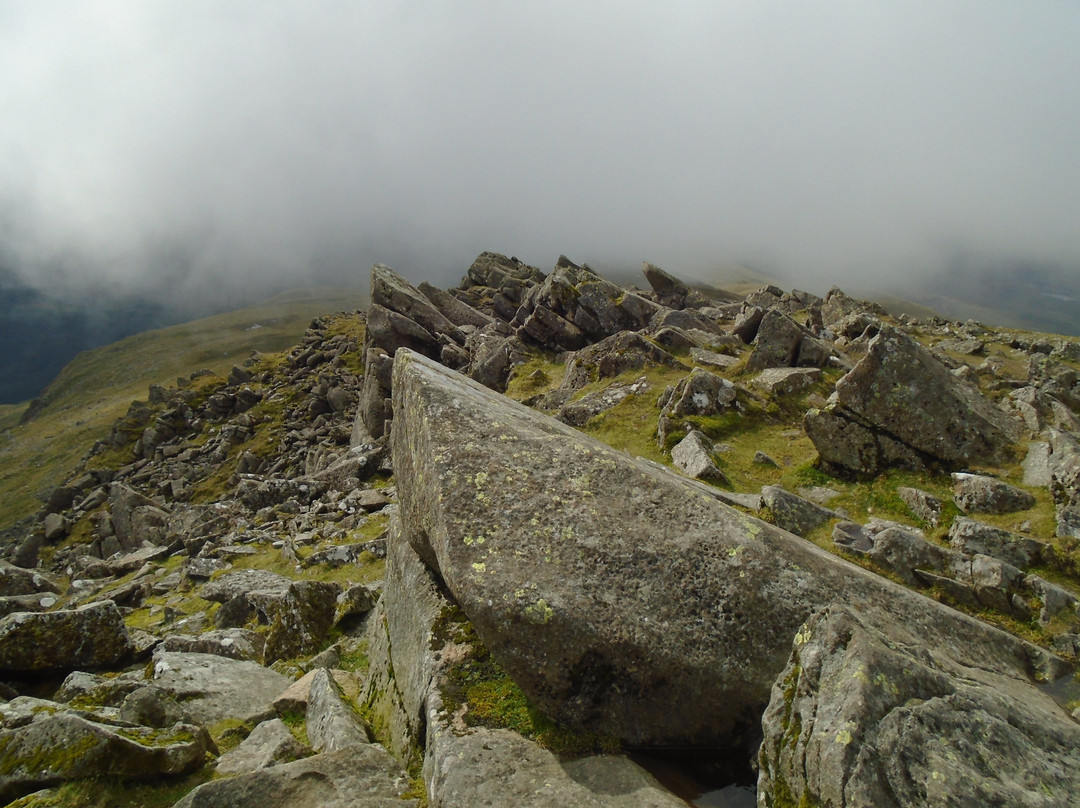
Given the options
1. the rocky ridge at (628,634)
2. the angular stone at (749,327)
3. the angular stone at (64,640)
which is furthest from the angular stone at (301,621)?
the angular stone at (749,327)

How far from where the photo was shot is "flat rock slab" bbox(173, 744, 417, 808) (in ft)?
23.9

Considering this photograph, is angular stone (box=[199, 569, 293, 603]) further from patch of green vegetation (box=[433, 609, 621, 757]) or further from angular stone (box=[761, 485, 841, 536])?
angular stone (box=[761, 485, 841, 536])

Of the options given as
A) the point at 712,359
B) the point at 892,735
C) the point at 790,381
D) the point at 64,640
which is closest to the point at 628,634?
the point at 892,735

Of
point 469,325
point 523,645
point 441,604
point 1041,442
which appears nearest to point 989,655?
point 523,645

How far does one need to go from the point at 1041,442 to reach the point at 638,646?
18836 millimetres

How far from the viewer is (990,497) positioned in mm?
16438

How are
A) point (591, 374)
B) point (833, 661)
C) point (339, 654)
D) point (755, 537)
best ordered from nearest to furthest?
1. point (833, 661)
2. point (755, 537)
3. point (339, 654)
4. point (591, 374)

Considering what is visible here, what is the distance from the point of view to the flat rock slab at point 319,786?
729 cm

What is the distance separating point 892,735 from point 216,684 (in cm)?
1504

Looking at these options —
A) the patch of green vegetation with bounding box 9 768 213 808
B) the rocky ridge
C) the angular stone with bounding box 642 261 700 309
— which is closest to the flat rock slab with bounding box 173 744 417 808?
the rocky ridge

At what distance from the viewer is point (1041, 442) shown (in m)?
18.3

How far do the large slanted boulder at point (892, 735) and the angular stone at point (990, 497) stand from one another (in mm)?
11252

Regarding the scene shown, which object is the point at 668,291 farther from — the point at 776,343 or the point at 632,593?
the point at 632,593

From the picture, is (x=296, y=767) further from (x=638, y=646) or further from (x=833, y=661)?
(x=833, y=661)
